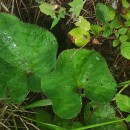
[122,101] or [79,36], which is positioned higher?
[79,36]

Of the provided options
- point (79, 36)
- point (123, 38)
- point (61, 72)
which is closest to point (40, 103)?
point (61, 72)

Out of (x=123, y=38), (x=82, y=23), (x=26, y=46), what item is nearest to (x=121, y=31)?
(x=123, y=38)

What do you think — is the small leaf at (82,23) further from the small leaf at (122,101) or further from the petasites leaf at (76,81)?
the small leaf at (122,101)

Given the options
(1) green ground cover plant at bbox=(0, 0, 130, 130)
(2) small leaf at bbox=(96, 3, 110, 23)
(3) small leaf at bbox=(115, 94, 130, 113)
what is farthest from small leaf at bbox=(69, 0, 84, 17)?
(3) small leaf at bbox=(115, 94, 130, 113)

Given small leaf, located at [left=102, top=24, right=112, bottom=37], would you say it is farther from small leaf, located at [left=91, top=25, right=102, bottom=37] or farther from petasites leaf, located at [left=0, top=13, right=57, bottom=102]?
petasites leaf, located at [left=0, top=13, right=57, bottom=102]

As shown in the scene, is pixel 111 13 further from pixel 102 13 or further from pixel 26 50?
pixel 26 50

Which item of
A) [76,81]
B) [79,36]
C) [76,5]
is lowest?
[76,81]

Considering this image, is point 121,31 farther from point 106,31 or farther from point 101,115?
point 101,115
